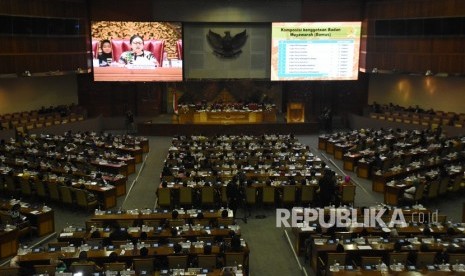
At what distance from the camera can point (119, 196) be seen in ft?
58.4

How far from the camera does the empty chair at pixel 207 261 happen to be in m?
10.9

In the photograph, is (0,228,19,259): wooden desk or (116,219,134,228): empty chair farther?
(116,219,134,228): empty chair

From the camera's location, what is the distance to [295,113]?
1137 inches

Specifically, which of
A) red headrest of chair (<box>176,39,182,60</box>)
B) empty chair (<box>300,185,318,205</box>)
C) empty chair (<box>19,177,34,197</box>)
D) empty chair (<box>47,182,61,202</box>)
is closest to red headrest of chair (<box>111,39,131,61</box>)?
red headrest of chair (<box>176,39,182,60</box>)

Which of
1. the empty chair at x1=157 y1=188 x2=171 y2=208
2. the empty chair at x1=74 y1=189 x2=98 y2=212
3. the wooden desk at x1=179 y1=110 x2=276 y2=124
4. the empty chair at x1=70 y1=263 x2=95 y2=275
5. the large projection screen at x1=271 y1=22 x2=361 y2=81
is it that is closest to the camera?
the empty chair at x1=70 y1=263 x2=95 y2=275

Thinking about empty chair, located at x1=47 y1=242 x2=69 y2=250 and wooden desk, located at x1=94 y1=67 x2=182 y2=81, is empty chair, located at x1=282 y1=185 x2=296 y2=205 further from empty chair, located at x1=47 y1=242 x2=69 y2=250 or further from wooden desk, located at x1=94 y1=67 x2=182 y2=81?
wooden desk, located at x1=94 y1=67 x2=182 y2=81

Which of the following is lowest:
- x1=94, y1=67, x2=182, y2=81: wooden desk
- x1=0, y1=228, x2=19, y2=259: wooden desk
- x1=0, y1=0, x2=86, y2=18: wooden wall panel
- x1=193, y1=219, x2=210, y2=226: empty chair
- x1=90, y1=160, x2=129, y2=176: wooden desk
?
x1=0, y1=228, x2=19, y2=259: wooden desk

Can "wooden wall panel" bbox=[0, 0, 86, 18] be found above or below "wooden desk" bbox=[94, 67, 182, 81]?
above

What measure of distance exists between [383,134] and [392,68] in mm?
5423

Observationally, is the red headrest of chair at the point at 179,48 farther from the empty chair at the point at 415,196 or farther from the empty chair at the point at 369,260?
the empty chair at the point at 369,260

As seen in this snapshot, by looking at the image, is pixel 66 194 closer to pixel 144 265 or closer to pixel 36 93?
pixel 144 265

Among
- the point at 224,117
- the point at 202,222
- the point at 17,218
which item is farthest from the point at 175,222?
the point at 224,117

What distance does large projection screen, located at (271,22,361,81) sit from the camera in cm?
2905

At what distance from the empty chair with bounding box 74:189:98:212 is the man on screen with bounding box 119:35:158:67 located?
13985 mm
